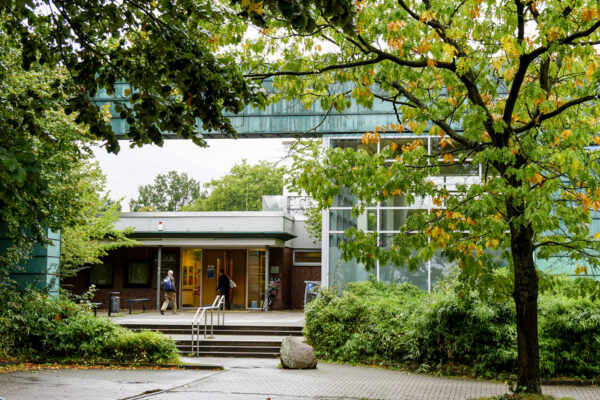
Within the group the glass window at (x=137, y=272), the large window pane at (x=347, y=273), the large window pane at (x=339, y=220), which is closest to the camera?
the large window pane at (x=347, y=273)

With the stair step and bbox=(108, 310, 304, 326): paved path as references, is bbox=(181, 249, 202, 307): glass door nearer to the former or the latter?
bbox=(108, 310, 304, 326): paved path

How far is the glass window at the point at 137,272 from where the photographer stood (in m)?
30.6

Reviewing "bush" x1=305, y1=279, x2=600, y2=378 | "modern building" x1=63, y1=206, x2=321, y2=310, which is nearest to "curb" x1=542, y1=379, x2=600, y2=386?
"bush" x1=305, y1=279, x2=600, y2=378

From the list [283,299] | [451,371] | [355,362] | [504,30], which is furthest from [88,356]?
[283,299]

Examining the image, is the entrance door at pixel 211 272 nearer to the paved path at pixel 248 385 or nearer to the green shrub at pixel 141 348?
the green shrub at pixel 141 348

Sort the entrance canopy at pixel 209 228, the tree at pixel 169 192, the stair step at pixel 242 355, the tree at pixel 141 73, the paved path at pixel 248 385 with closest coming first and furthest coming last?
1. the tree at pixel 141 73
2. the paved path at pixel 248 385
3. the stair step at pixel 242 355
4. the entrance canopy at pixel 209 228
5. the tree at pixel 169 192

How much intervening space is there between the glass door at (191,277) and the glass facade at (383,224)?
10123mm

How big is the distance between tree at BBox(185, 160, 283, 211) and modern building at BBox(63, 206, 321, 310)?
3364 centimetres

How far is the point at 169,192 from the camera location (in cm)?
9819

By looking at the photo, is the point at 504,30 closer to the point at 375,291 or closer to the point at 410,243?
the point at 410,243

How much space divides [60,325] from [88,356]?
105 cm

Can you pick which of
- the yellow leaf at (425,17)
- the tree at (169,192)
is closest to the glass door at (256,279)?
the yellow leaf at (425,17)

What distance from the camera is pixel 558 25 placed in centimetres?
789

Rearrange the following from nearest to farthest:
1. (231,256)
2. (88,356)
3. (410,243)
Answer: (410,243) → (88,356) → (231,256)
